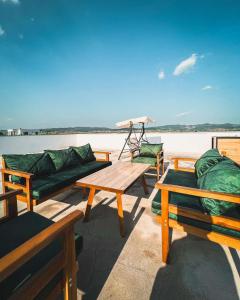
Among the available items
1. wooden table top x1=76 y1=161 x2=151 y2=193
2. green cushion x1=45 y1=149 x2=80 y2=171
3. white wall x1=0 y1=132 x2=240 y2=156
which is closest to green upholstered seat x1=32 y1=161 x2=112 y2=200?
green cushion x1=45 y1=149 x2=80 y2=171

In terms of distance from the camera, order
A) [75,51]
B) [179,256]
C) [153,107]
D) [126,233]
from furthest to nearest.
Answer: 1. [153,107]
2. [75,51]
3. [126,233]
4. [179,256]

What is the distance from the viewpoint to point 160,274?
52.0 inches

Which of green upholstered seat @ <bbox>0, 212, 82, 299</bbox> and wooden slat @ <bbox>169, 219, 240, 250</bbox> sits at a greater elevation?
green upholstered seat @ <bbox>0, 212, 82, 299</bbox>

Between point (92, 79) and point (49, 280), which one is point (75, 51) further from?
A: point (49, 280)

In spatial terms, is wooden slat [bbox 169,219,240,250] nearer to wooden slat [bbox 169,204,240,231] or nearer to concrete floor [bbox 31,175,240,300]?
wooden slat [bbox 169,204,240,231]

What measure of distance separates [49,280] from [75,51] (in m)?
9.90

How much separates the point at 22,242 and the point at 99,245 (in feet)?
2.94

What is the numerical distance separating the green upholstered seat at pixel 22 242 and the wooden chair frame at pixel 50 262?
0.18 feet

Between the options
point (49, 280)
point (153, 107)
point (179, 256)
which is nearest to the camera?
point (49, 280)

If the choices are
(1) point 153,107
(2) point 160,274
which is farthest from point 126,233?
(1) point 153,107

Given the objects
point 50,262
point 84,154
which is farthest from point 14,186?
point 50,262

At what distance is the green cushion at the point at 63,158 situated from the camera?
2.97 meters

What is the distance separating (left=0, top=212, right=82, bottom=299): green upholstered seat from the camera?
75 centimetres

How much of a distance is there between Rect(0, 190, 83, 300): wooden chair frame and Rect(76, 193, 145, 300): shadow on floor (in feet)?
1.20
